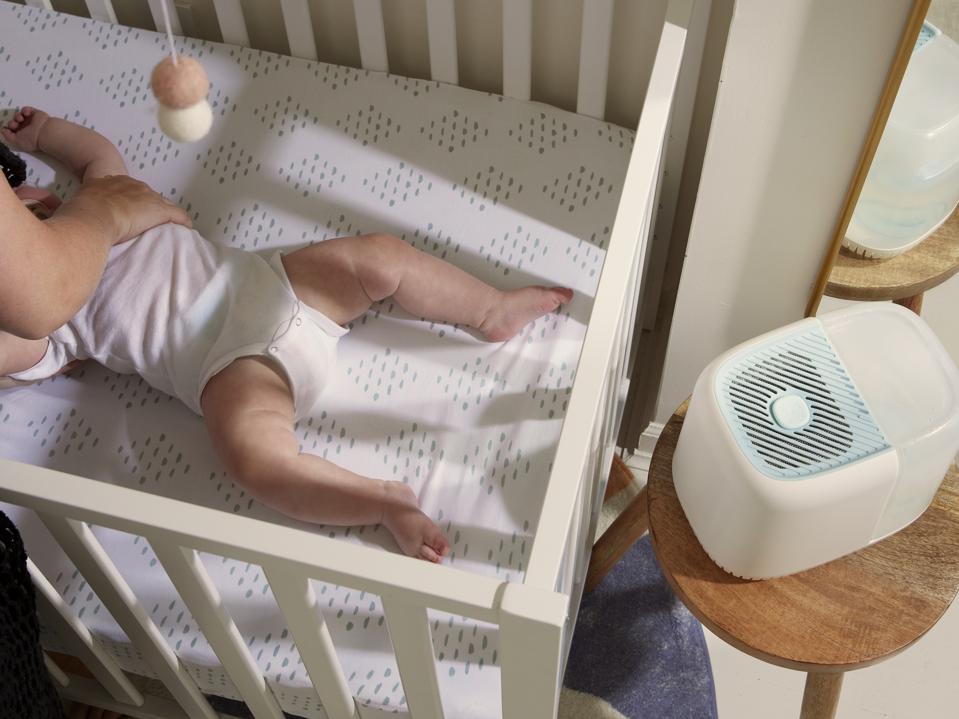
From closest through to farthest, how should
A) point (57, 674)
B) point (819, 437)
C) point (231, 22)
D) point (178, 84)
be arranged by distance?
point (178, 84) → point (819, 437) → point (57, 674) → point (231, 22)

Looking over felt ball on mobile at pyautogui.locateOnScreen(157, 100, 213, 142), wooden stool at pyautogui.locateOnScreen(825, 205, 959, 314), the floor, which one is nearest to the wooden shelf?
wooden stool at pyautogui.locateOnScreen(825, 205, 959, 314)

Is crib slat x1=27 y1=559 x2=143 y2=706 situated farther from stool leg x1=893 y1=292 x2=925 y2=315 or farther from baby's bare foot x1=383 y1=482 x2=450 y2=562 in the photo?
stool leg x1=893 y1=292 x2=925 y2=315

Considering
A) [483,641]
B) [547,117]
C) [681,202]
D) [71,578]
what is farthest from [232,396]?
[681,202]

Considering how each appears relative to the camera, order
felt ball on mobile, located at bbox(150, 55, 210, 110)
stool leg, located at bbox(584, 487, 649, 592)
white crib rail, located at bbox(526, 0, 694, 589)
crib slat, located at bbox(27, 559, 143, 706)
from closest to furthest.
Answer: felt ball on mobile, located at bbox(150, 55, 210, 110) < white crib rail, located at bbox(526, 0, 694, 589) < crib slat, located at bbox(27, 559, 143, 706) < stool leg, located at bbox(584, 487, 649, 592)

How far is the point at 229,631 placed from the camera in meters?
0.88

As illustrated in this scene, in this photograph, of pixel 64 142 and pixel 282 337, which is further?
pixel 64 142

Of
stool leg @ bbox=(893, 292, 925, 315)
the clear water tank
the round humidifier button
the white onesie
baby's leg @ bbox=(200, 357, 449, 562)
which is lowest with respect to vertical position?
baby's leg @ bbox=(200, 357, 449, 562)

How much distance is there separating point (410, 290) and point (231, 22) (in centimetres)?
49

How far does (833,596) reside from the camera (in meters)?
0.97

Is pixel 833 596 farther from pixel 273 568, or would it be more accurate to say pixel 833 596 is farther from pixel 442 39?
pixel 442 39

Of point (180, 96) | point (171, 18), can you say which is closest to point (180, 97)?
point (180, 96)

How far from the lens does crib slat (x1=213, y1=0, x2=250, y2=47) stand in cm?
131

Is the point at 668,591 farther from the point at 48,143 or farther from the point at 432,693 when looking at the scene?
the point at 48,143

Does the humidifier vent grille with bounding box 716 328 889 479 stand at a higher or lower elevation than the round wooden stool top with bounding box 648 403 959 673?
higher
